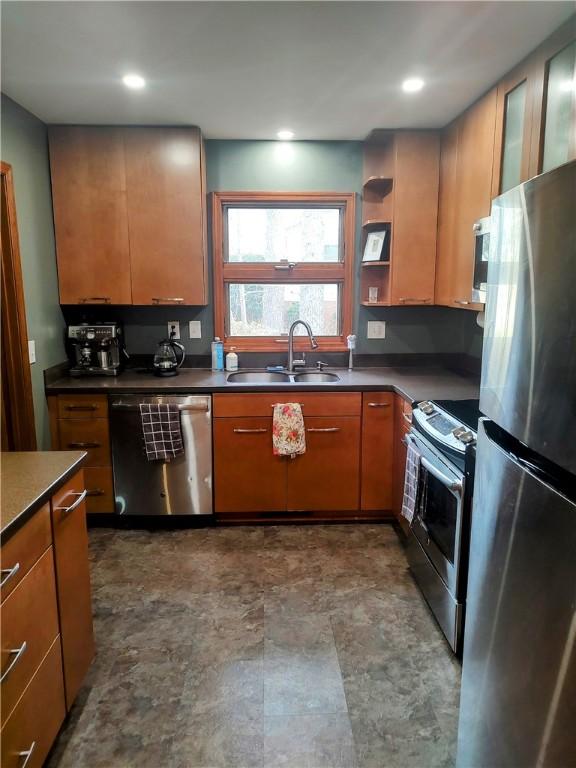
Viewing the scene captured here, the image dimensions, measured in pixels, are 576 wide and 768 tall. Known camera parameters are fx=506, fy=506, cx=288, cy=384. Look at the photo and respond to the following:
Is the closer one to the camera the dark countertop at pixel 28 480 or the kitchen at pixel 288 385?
the kitchen at pixel 288 385

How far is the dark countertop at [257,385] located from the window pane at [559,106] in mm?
1224

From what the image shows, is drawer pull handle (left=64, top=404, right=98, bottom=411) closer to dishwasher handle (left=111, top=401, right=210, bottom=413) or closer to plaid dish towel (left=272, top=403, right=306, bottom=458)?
dishwasher handle (left=111, top=401, right=210, bottom=413)

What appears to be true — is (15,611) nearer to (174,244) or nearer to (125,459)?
(125,459)

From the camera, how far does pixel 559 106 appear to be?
1.82 meters

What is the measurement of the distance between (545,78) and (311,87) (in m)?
1.01

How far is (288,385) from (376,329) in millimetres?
908

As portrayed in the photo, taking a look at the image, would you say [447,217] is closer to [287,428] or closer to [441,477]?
[287,428]

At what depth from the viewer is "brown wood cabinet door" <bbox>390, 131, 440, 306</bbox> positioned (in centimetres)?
302


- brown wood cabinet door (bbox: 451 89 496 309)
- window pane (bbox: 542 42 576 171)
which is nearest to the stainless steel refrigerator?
window pane (bbox: 542 42 576 171)

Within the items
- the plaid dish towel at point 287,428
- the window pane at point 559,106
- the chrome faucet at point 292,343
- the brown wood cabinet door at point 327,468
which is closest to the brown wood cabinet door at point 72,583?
the plaid dish towel at point 287,428

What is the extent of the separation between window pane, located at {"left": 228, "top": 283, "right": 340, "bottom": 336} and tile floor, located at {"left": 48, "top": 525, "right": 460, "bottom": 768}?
1.44m

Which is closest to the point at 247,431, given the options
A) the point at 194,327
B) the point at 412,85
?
the point at 194,327

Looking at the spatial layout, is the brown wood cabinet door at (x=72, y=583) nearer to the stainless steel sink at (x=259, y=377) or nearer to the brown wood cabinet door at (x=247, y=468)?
the brown wood cabinet door at (x=247, y=468)

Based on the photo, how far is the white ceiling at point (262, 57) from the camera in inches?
68.3
